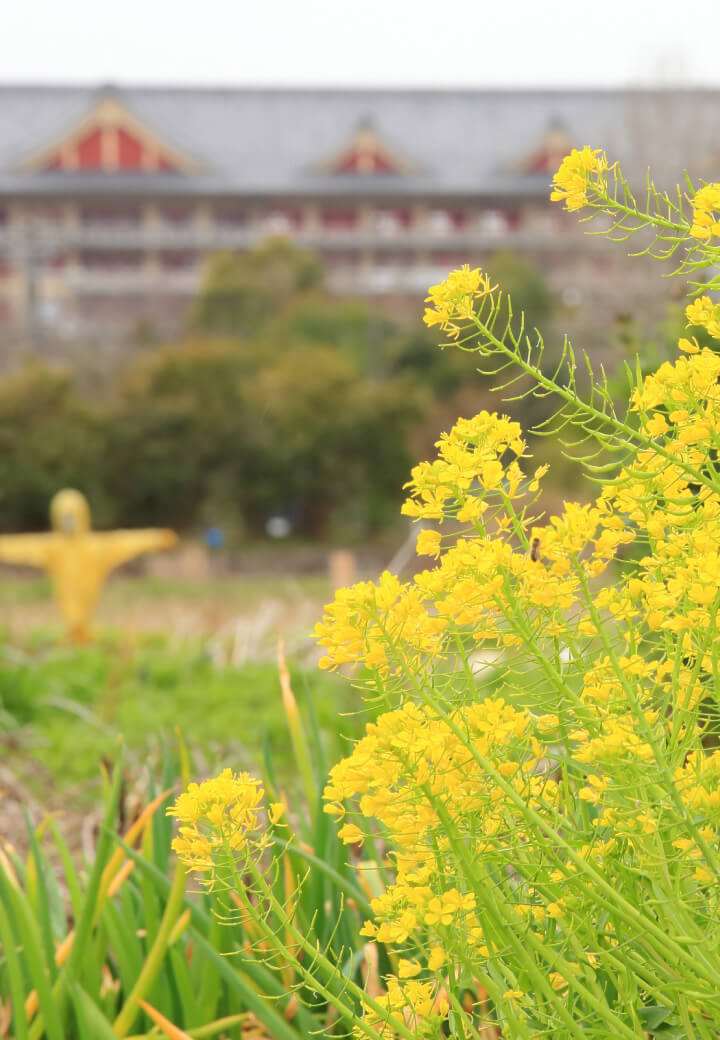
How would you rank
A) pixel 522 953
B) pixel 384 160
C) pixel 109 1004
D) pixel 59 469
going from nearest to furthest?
pixel 522 953 < pixel 109 1004 < pixel 59 469 < pixel 384 160

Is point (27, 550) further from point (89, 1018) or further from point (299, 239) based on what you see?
point (299, 239)

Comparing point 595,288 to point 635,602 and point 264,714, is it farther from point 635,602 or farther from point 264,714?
point 635,602

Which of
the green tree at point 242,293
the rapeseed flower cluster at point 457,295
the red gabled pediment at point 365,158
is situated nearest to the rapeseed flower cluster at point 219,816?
the rapeseed flower cluster at point 457,295

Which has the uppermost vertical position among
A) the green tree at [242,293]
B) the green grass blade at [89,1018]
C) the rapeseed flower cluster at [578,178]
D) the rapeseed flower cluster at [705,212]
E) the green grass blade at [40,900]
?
the green tree at [242,293]

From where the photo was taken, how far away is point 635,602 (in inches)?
42.6

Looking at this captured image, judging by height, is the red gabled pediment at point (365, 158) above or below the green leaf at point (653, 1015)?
above

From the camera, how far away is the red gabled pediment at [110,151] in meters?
36.3

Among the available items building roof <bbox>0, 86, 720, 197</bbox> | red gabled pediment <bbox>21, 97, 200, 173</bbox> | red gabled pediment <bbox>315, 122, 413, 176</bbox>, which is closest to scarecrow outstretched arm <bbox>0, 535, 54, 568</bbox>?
building roof <bbox>0, 86, 720, 197</bbox>

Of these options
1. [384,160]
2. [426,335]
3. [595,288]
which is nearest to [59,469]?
[426,335]

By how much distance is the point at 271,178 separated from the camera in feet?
122

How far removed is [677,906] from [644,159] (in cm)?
2355

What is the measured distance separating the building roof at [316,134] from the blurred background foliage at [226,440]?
19.2 metres

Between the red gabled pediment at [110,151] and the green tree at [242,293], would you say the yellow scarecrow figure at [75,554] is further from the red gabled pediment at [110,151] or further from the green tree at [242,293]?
the red gabled pediment at [110,151]

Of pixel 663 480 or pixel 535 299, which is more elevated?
pixel 535 299
